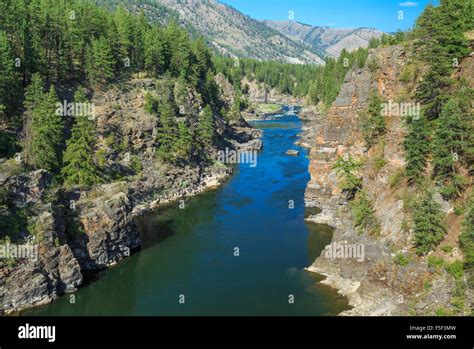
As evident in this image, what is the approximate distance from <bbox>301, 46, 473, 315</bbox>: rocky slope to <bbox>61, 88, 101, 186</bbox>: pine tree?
120 feet

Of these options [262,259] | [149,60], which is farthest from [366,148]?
[149,60]

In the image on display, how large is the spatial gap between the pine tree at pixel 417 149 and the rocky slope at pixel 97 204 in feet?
127

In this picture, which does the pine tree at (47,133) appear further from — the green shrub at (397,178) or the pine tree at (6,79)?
the green shrub at (397,178)

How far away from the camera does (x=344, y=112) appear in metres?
82.2

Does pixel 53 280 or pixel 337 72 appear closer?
pixel 53 280

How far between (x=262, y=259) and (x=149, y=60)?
6555cm

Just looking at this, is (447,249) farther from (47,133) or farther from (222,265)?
(47,133)

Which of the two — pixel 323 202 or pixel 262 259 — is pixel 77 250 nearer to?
pixel 262 259

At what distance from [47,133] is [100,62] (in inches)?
1109

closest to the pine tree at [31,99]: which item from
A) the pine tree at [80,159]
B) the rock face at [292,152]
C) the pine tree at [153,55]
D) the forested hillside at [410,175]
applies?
the pine tree at [80,159]

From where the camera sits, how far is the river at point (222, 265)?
166 ft

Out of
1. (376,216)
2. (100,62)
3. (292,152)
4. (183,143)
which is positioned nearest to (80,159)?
(183,143)
